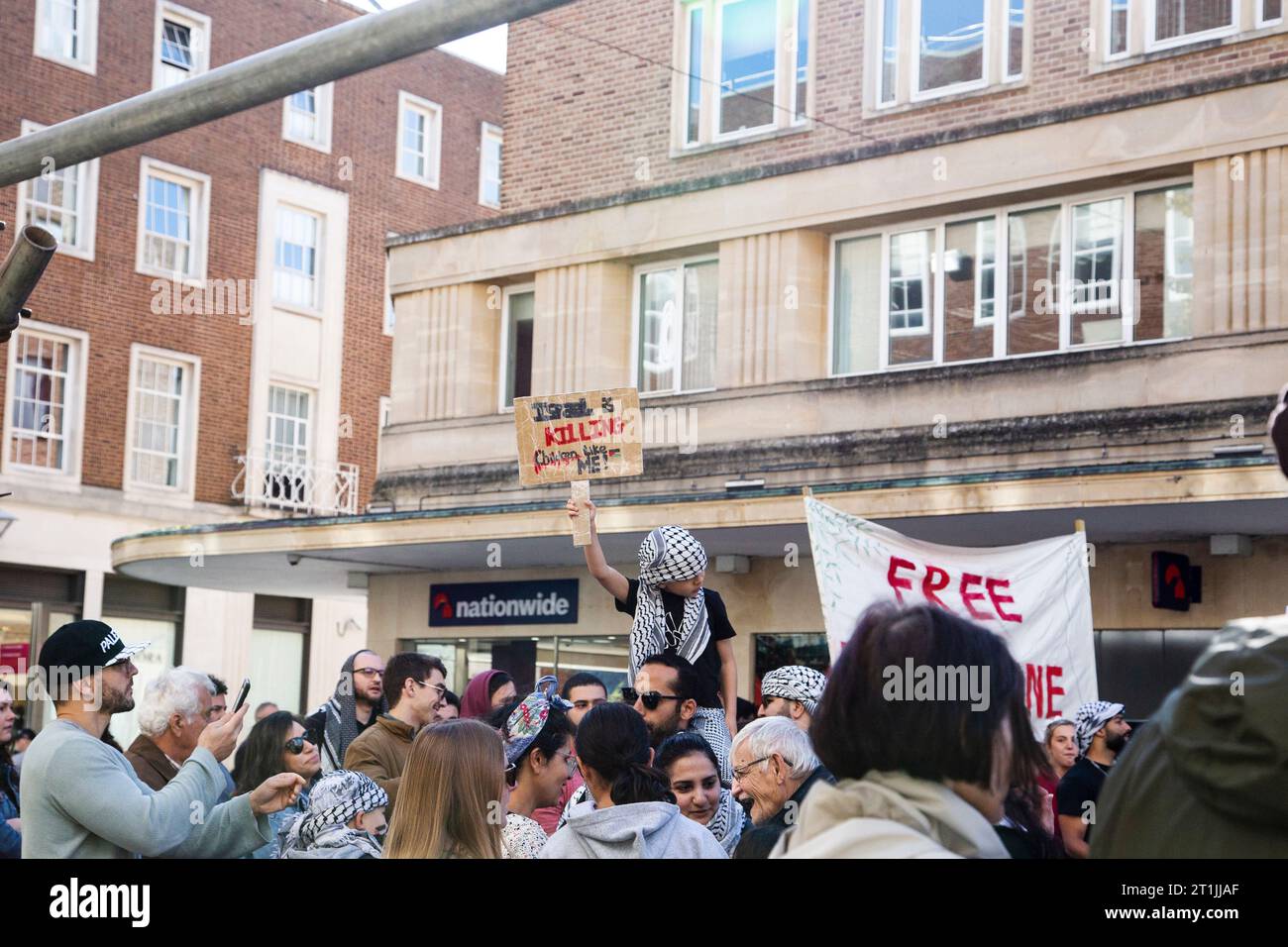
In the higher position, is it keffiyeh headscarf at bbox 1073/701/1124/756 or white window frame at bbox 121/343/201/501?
white window frame at bbox 121/343/201/501

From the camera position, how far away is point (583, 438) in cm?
934

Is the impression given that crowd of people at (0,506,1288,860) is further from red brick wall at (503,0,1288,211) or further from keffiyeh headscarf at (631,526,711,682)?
red brick wall at (503,0,1288,211)

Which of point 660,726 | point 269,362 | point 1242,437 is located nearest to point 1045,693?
point 660,726

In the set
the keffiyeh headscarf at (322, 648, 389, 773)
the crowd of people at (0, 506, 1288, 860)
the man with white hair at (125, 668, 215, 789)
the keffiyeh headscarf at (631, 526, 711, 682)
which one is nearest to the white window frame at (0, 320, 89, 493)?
the crowd of people at (0, 506, 1288, 860)

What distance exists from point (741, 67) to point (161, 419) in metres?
18.0

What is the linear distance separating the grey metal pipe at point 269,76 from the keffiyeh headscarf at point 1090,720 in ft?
18.2

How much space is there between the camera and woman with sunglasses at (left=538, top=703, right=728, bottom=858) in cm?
552

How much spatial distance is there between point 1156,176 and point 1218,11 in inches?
73.1

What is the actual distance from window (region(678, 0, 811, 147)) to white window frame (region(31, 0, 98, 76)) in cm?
1648

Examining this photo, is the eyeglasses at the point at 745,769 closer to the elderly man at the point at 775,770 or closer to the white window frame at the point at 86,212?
the elderly man at the point at 775,770

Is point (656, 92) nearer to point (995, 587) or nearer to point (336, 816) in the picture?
point (995, 587)
